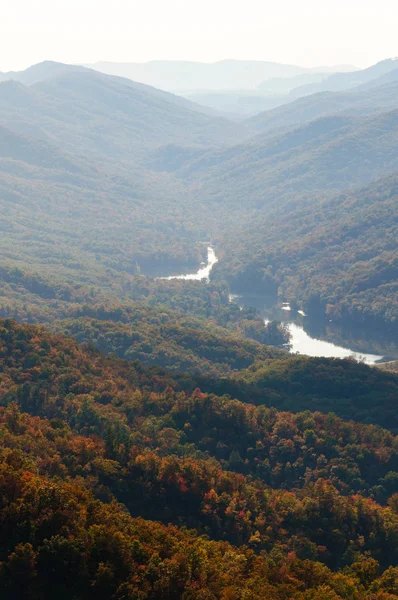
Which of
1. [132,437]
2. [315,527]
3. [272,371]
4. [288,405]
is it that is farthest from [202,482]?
[272,371]

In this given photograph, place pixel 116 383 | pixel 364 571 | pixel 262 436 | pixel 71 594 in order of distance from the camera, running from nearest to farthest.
A: pixel 71 594
pixel 364 571
pixel 262 436
pixel 116 383

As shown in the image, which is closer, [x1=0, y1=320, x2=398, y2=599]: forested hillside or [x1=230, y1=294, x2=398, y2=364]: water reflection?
[x1=0, y1=320, x2=398, y2=599]: forested hillside

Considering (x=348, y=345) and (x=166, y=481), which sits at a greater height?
(x=166, y=481)

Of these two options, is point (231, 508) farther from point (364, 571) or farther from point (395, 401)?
point (395, 401)

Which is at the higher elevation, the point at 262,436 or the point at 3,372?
the point at 3,372

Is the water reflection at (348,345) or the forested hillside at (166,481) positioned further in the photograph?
the water reflection at (348,345)

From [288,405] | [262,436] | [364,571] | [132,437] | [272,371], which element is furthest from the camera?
[272,371]

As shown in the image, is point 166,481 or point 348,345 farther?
point 348,345

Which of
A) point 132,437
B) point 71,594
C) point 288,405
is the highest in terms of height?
point 71,594

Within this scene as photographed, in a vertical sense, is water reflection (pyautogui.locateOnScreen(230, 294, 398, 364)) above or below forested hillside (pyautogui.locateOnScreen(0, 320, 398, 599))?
below

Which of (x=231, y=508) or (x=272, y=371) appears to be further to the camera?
(x=272, y=371)

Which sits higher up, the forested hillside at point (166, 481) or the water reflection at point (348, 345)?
the forested hillside at point (166, 481)
